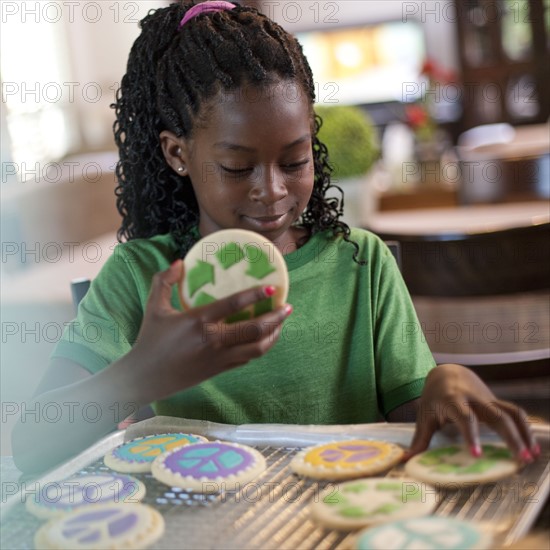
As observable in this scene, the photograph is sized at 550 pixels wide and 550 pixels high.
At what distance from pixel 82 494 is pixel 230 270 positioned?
0.72 feet

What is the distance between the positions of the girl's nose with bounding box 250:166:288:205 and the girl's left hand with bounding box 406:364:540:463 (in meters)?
0.24

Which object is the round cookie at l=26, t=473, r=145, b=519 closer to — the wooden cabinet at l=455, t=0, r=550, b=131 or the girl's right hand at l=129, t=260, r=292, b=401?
the girl's right hand at l=129, t=260, r=292, b=401

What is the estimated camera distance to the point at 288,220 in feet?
3.15

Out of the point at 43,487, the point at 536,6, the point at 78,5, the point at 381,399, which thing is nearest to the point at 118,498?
the point at 43,487

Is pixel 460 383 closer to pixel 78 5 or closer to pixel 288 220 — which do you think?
pixel 288 220

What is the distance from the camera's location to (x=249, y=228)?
95 centimetres

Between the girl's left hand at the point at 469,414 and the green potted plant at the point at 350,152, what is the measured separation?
4.21ft

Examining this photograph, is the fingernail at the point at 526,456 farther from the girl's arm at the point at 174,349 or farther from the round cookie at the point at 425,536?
the girl's arm at the point at 174,349

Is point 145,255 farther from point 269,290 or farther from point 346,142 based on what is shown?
point 346,142

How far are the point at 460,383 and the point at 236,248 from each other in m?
0.23

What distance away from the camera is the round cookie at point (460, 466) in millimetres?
690

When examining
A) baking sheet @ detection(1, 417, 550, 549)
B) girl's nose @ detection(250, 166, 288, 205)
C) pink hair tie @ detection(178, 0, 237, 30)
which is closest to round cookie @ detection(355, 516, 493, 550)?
baking sheet @ detection(1, 417, 550, 549)

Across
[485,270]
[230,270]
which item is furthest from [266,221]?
[485,270]

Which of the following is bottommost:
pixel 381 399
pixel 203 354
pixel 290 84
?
pixel 381 399
